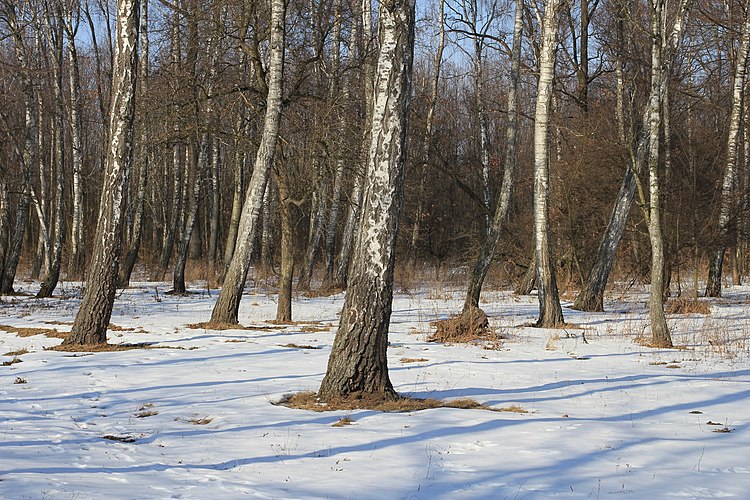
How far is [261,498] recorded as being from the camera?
464 centimetres

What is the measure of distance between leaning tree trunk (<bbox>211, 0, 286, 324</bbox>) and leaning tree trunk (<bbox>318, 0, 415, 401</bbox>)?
6.19m

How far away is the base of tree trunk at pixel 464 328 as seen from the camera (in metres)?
12.9

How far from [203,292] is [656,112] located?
14220mm

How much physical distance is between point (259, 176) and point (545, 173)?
5.24 m

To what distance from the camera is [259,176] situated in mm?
13766

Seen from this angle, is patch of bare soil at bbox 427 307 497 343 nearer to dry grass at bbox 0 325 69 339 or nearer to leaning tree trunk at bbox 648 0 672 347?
leaning tree trunk at bbox 648 0 672 347

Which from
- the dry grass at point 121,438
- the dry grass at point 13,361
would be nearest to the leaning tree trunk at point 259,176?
the dry grass at point 13,361

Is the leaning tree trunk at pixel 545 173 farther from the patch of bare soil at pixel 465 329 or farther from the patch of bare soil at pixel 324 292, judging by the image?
the patch of bare soil at pixel 324 292

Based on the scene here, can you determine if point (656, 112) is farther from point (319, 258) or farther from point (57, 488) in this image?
point (319, 258)

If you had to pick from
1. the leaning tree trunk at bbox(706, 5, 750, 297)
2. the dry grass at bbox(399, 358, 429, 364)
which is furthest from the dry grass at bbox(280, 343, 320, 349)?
the leaning tree trunk at bbox(706, 5, 750, 297)

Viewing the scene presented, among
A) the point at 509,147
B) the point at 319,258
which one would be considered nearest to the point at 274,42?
the point at 509,147

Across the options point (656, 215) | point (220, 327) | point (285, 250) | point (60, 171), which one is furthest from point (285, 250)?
point (60, 171)

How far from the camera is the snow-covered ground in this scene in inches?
195

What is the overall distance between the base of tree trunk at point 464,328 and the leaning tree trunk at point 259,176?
3.68m
